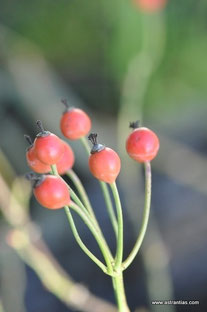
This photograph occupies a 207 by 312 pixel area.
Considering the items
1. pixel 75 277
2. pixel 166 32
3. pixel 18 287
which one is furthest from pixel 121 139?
pixel 166 32

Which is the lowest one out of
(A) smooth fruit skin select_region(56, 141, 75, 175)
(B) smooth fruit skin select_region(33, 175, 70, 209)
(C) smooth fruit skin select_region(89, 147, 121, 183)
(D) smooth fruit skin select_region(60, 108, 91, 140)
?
(B) smooth fruit skin select_region(33, 175, 70, 209)

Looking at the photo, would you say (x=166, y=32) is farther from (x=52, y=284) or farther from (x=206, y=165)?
(x=52, y=284)

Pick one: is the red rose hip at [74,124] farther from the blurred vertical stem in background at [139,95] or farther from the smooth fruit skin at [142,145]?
the blurred vertical stem in background at [139,95]

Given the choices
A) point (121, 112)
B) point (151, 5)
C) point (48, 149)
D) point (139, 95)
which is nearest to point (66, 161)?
point (48, 149)

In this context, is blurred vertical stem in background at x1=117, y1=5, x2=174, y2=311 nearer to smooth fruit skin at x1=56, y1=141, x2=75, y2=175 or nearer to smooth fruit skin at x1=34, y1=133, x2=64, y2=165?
smooth fruit skin at x1=56, y1=141, x2=75, y2=175

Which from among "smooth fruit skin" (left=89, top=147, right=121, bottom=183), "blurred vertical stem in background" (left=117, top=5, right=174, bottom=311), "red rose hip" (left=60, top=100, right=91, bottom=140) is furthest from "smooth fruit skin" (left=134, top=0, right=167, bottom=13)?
"smooth fruit skin" (left=89, top=147, right=121, bottom=183)
